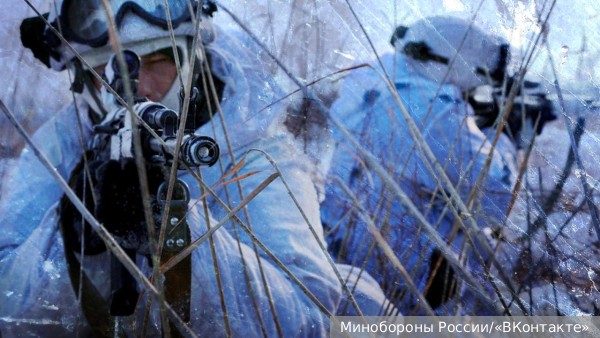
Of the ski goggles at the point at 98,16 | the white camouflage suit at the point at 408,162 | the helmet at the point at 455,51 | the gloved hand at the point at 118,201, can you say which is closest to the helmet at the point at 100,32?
the ski goggles at the point at 98,16

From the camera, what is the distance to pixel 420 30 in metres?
1.57

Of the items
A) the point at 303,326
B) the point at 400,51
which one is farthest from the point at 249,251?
the point at 400,51

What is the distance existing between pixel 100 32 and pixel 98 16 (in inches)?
1.5

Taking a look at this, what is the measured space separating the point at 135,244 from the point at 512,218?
37.1 inches

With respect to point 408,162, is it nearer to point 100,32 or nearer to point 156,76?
point 156,76

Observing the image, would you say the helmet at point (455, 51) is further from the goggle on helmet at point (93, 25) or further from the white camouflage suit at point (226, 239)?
the goggle on helmet at point (93, 25)

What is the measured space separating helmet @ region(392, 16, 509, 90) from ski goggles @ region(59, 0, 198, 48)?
1.87ft

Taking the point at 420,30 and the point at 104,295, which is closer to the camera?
the point at 104,295

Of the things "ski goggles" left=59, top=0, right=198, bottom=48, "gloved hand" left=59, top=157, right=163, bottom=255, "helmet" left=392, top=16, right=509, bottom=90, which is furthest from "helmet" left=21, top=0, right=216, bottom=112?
"helmet" left=392, top=16, right=509, bottom=90

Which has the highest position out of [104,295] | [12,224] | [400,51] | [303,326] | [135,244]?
[400,51]

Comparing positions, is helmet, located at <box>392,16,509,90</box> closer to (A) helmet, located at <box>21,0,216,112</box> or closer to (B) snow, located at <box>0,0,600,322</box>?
(B) snow, located at <box>0,0,600,322</box>

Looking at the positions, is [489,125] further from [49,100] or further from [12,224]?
[12,224]

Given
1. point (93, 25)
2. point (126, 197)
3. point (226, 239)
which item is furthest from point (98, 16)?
point (226, 239)

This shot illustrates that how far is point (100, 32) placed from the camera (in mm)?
1451
